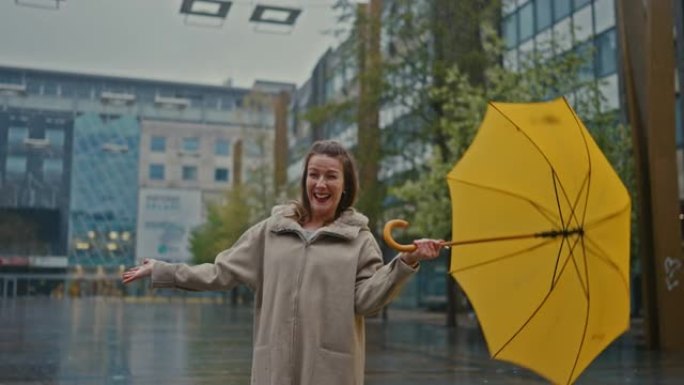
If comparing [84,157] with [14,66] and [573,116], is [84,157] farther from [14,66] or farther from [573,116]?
[573,116]

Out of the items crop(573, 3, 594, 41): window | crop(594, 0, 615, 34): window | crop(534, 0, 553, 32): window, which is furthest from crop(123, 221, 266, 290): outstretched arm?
crop(534, 0, 553, 32): window

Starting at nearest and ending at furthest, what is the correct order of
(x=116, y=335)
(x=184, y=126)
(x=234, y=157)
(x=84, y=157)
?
(x=116, y=335)
(x=84, y=157)
(x=234, y=157)
(x=184, y=126)

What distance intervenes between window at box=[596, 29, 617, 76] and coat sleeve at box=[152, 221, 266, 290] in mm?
27131

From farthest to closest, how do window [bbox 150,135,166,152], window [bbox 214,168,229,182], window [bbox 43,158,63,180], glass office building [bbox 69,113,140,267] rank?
window [bbox 214,168,229,182], window [bbox 150,135,166,152], glass office building [bbox 69,113,140,267], window [bbox 43,158,63,180]

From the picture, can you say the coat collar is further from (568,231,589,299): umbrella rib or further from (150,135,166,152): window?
(150,135,166,152): window

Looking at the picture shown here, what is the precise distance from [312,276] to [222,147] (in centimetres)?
5404

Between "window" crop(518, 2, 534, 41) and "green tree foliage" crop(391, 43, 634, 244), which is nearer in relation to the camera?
"green tree foliage" crop(391, 43, 634, 244)

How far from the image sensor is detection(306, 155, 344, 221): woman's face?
332 centimetres

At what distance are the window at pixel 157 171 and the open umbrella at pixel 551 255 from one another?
55.8 metres

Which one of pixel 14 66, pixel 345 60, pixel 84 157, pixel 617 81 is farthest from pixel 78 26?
pixel 84 157

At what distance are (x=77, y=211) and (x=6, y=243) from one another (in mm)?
11695

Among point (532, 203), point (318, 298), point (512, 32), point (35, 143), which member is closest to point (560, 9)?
point (512, 32)

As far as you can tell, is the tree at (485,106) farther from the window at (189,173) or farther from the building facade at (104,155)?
the window at (189,173)

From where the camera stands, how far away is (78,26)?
25281mm
